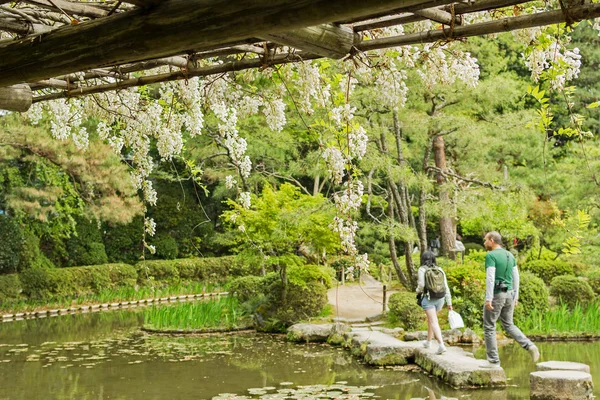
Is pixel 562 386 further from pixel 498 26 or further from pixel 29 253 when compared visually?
pixel 29 253

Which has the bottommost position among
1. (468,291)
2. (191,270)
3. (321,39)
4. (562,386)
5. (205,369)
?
(205,369)

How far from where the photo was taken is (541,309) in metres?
11.2

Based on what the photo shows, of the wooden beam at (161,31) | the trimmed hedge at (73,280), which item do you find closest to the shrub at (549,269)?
the trimmed hedge at (73,280)

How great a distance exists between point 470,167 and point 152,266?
9334mm

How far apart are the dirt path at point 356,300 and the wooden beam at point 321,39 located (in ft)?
26.3

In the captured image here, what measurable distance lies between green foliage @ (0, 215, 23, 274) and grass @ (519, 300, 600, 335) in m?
11.8

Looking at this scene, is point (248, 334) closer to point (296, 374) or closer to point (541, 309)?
point (296, 374)

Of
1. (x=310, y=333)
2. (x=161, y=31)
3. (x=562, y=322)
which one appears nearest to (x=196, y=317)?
(x=310, y=333)

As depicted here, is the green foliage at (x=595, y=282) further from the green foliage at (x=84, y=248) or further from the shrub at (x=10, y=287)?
the green foliage at (x=84, y=248)

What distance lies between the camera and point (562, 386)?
6.29 meters

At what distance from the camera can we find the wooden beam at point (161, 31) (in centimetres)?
253

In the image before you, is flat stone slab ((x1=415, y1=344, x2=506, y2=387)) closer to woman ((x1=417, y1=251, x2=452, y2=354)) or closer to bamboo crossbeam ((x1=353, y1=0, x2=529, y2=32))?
woman ((x1=417, y1=251, x2=452, y2=354))

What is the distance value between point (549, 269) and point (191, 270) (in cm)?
1059

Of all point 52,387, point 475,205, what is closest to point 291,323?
point 475,205
